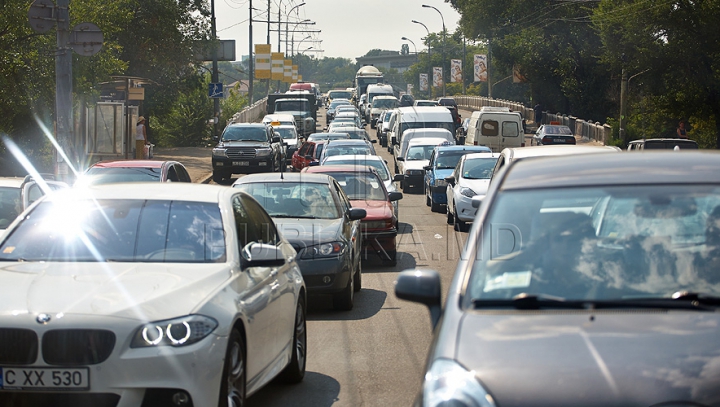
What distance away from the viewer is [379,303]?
1184 cm

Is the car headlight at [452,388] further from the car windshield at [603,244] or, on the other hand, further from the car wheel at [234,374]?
the car wheel at [234,374]

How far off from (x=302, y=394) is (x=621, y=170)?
3.32 meters

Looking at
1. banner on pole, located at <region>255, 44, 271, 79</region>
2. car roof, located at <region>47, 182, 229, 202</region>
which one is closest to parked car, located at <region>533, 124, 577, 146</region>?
banner on pole, located at <region>255, 44, 271, 79</region>

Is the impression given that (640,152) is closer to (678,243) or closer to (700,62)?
(678,243)

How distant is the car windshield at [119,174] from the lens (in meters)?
16.6

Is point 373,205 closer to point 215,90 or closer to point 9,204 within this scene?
point 9,204

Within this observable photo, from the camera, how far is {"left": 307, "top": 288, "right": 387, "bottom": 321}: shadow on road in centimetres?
1089

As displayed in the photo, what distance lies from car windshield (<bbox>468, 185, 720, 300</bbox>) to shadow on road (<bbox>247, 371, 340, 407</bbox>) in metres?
2.64

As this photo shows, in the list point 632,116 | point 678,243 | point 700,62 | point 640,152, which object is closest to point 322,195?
point 640,152

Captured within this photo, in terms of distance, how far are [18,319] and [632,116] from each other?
63.0m

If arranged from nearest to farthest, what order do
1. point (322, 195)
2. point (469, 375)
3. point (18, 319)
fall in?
point (469, 375) → point (18, 319) → point (322, 195)

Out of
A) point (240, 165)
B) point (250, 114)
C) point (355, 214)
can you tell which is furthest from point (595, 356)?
point (250, 114)

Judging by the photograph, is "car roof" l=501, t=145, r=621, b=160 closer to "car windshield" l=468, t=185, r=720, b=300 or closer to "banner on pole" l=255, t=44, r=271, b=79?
"car windshield" l=468, t=185, r=720, b=300

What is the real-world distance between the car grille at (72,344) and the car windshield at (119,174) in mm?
11590
